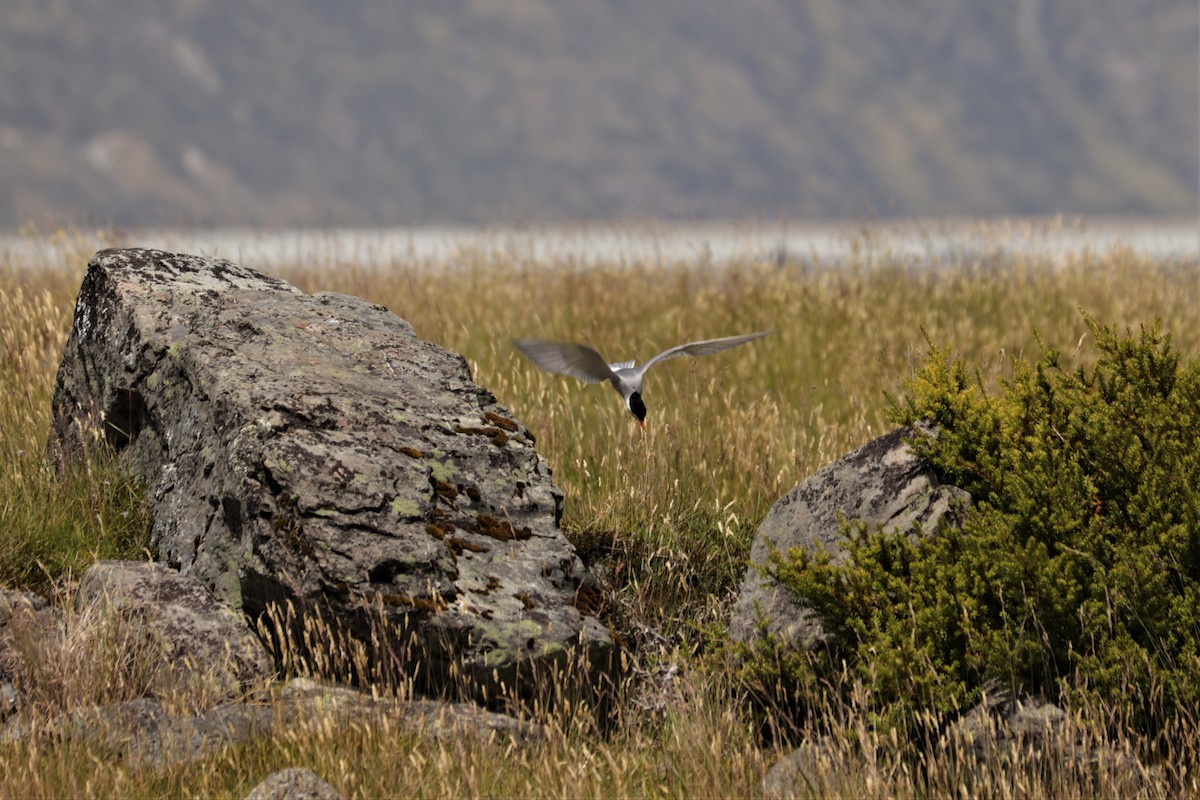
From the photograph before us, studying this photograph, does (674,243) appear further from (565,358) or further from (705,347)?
(565,358)

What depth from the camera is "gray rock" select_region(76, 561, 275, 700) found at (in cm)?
377

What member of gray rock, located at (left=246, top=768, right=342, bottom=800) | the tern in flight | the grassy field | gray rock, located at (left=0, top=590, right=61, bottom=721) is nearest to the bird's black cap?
the tern in flight

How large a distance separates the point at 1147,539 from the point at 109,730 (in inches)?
126

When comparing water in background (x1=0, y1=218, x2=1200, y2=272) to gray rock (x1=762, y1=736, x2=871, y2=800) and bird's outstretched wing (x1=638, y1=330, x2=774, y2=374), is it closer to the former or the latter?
bird's outstretched wing (x1=638, y1=330, x2=774, y2=374)

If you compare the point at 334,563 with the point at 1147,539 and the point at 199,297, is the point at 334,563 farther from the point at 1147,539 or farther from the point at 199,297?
the point at 1147,539

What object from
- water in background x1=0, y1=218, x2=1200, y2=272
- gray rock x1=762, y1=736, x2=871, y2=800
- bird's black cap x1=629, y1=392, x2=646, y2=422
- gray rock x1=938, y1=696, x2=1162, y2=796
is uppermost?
water in background x1=0, y1=218, x2=1200, y2=272

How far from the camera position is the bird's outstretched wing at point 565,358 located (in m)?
4.29

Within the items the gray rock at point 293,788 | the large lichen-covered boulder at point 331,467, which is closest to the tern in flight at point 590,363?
the large lichen-covered boulder at point 331,467

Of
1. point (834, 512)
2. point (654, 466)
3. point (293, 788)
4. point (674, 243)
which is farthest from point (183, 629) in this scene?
point (674, 243)

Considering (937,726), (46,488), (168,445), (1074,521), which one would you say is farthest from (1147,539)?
(46,488)

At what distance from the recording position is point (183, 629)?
3875 millimetres

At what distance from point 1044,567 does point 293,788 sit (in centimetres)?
229

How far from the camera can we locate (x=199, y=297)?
4.95 meters

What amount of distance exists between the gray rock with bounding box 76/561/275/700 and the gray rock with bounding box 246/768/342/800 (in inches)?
20.6
